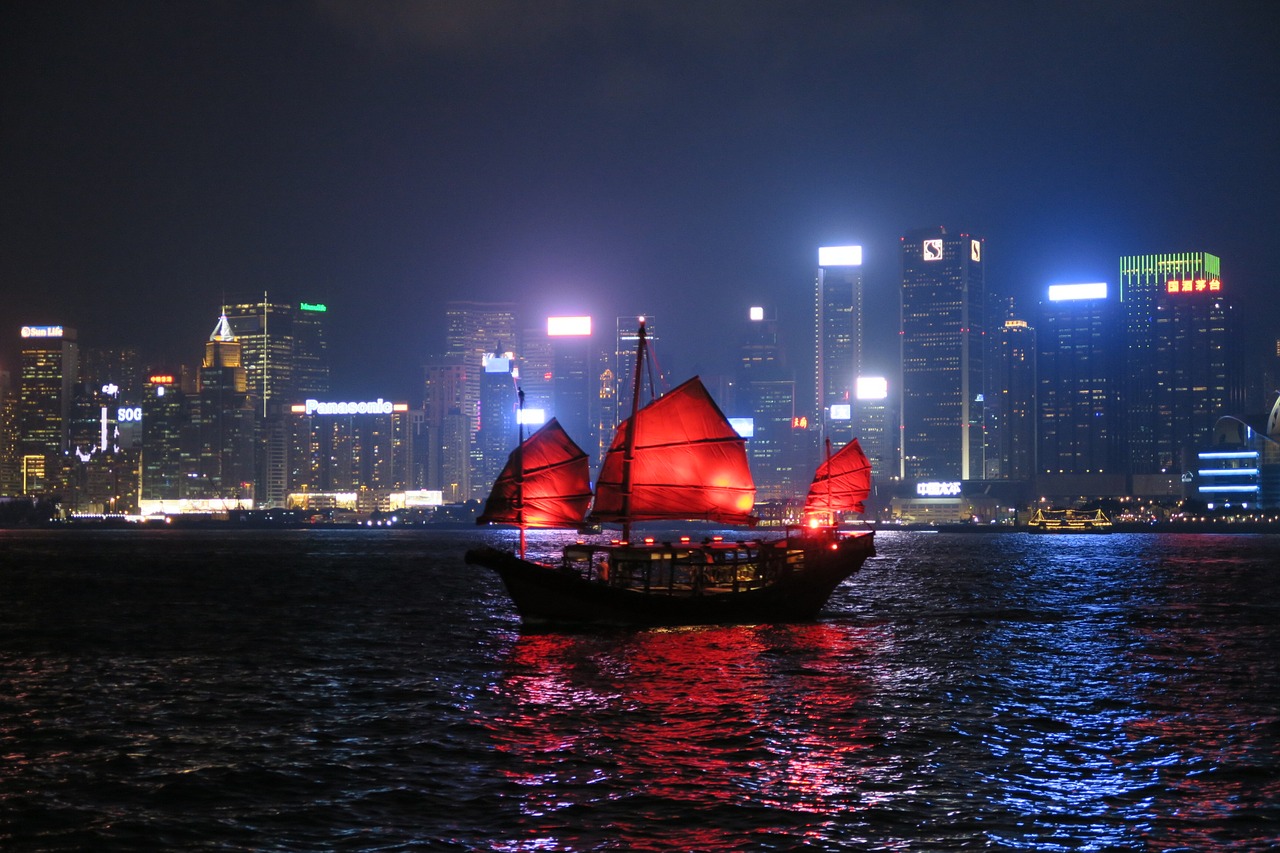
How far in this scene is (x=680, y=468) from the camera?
2657 inches

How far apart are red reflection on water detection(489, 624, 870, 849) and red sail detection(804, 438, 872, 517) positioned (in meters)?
35.2

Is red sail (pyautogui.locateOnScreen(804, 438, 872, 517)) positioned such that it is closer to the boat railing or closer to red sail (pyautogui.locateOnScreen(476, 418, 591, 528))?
the boat railing

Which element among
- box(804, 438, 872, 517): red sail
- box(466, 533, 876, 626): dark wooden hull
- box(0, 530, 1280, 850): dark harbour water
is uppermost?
box(804, 438, 872, 517): red sail

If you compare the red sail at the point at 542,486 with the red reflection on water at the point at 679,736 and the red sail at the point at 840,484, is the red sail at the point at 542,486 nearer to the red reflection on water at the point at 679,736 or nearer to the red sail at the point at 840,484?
the red reflection on water at the point at 679,736

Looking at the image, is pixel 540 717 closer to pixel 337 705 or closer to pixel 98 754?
pixel 337 705

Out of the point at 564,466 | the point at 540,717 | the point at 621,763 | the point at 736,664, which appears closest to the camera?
the point at 621,763

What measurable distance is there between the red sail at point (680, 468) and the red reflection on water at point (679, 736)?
1078 centimetres

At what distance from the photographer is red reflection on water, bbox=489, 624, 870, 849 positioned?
26609 mm

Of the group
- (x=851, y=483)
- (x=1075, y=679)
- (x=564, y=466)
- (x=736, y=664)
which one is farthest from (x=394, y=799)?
(x=851, y=483)

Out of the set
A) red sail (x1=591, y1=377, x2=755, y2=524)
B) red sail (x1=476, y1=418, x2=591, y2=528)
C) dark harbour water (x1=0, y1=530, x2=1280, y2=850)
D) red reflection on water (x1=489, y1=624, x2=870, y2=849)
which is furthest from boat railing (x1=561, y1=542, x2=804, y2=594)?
red reflection on water (x1=489, y1=624, x2=870, y2=849)

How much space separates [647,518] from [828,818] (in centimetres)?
A: 4326

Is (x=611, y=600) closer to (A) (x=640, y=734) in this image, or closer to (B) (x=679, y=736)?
(A) (x=640, y=734)

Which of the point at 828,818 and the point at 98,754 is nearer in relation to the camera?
the point at 828,818

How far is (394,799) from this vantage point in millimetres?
28047
